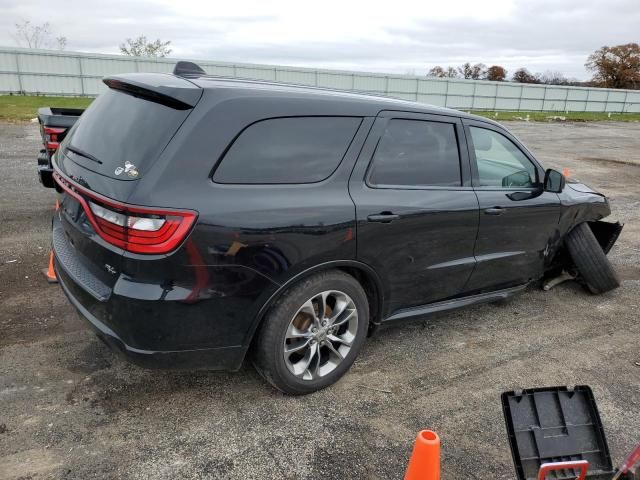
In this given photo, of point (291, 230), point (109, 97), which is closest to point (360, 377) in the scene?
point (291, 230)

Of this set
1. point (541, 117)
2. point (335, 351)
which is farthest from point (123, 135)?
point (541, 117)

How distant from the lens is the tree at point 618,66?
2749 inches

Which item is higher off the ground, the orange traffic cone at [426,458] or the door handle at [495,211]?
the door handle at [495,211]

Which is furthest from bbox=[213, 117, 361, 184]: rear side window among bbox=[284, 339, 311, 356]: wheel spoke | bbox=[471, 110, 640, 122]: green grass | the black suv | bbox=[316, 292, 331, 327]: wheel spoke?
bbox=[471, 110, 640, 122]: green grass

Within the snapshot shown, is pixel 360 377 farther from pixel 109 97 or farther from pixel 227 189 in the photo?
pixel 109 97

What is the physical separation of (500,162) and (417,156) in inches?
40.3

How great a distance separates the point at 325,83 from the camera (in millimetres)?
35219

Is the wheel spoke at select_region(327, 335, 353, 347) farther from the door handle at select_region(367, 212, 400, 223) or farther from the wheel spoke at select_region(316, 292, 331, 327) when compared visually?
the door handle at select_region(367, 212, 400, 223)

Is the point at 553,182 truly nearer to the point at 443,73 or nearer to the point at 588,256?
the point at 588,256

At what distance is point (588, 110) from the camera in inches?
1930

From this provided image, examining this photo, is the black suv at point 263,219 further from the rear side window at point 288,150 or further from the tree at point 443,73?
the tree at point 443,73

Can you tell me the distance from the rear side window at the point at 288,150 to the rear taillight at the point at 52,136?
3958mm

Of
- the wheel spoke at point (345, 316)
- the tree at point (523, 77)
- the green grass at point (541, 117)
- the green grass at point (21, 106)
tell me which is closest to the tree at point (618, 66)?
the tree at point (523, 77)

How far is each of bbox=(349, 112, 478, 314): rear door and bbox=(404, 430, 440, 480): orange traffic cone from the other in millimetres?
1255
